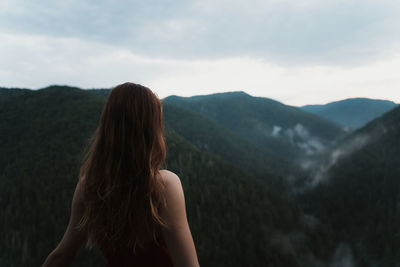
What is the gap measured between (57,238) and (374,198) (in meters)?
160

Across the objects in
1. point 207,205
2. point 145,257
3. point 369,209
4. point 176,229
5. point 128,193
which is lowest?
point 369,209

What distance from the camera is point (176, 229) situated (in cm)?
288

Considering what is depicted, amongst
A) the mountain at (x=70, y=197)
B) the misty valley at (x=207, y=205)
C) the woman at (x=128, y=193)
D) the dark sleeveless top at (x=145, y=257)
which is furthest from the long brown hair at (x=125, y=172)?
the mountain at (x=70, y=197)

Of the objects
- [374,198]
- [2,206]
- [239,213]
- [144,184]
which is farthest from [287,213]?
[144,184]

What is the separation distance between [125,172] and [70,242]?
3.36 feet

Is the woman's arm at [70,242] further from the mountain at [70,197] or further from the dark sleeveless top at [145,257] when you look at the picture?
the mountain at [70,197]

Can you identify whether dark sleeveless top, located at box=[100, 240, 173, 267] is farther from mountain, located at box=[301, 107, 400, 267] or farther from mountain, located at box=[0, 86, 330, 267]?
mountain, located at box=[301, 107, 400, 267]

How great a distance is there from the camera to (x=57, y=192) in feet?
315

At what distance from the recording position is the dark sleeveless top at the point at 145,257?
10.4 ft

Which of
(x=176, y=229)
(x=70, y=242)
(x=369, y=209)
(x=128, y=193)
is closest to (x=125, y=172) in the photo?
(x=128, y=193)

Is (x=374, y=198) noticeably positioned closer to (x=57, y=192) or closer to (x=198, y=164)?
(x=198, y=164)

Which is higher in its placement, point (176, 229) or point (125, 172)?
point (125, 172)

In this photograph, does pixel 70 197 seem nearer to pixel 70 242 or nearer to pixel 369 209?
pixel 70 242

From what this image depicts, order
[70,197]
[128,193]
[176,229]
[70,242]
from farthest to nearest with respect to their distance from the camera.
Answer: [70,197], [70,242], [128,193], [176,229]
